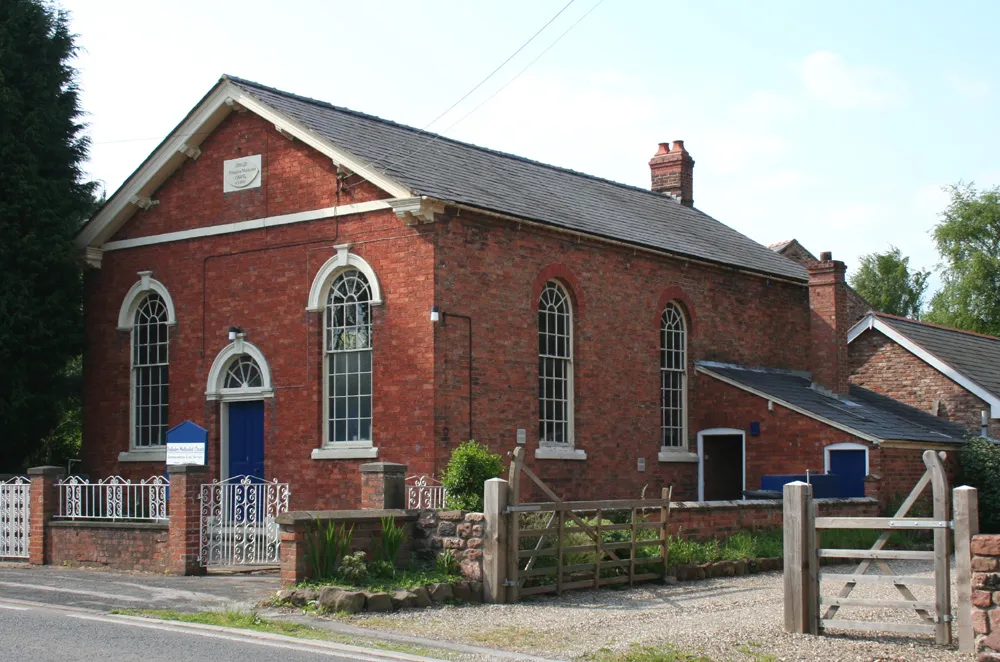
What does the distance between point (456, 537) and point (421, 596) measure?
118 centimetres

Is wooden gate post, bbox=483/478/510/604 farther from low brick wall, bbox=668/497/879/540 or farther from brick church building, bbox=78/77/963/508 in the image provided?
brick church building, bbox=78/77/963/508

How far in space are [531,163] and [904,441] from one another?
10.1 m

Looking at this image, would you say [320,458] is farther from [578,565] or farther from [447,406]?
[578,565]

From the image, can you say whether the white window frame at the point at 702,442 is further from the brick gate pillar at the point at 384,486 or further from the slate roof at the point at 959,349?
the brick gate pillar at the point at 384,486

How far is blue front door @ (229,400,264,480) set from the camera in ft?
70.0

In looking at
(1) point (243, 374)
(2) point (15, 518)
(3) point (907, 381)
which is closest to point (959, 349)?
(3) point (907, 381)

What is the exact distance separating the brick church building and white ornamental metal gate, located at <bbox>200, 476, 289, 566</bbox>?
9.03 ft

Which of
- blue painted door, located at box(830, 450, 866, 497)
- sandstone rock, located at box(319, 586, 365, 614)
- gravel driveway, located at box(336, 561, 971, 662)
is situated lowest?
gravel driveway, located at box(336, 561, 971, 662)

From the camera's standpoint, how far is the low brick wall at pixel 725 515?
56.4 feet

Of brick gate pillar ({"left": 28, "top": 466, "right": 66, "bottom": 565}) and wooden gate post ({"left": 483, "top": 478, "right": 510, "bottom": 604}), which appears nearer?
wooden gate post ({"left": 483, "top": 478, "right": 510, "bottom": 604})

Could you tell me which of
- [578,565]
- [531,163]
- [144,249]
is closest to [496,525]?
[578,565]

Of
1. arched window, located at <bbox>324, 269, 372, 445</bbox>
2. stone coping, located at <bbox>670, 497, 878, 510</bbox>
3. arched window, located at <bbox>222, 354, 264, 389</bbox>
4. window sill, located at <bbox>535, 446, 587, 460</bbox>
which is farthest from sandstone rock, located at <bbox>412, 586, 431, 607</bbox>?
arched window, located at <bbox>222, 354, 264, 389</bbox>

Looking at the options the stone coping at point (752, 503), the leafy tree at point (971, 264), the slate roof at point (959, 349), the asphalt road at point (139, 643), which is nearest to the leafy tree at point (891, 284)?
the leafy tree at point (971, 264)

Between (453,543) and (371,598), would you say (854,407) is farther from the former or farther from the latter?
(371,598)
